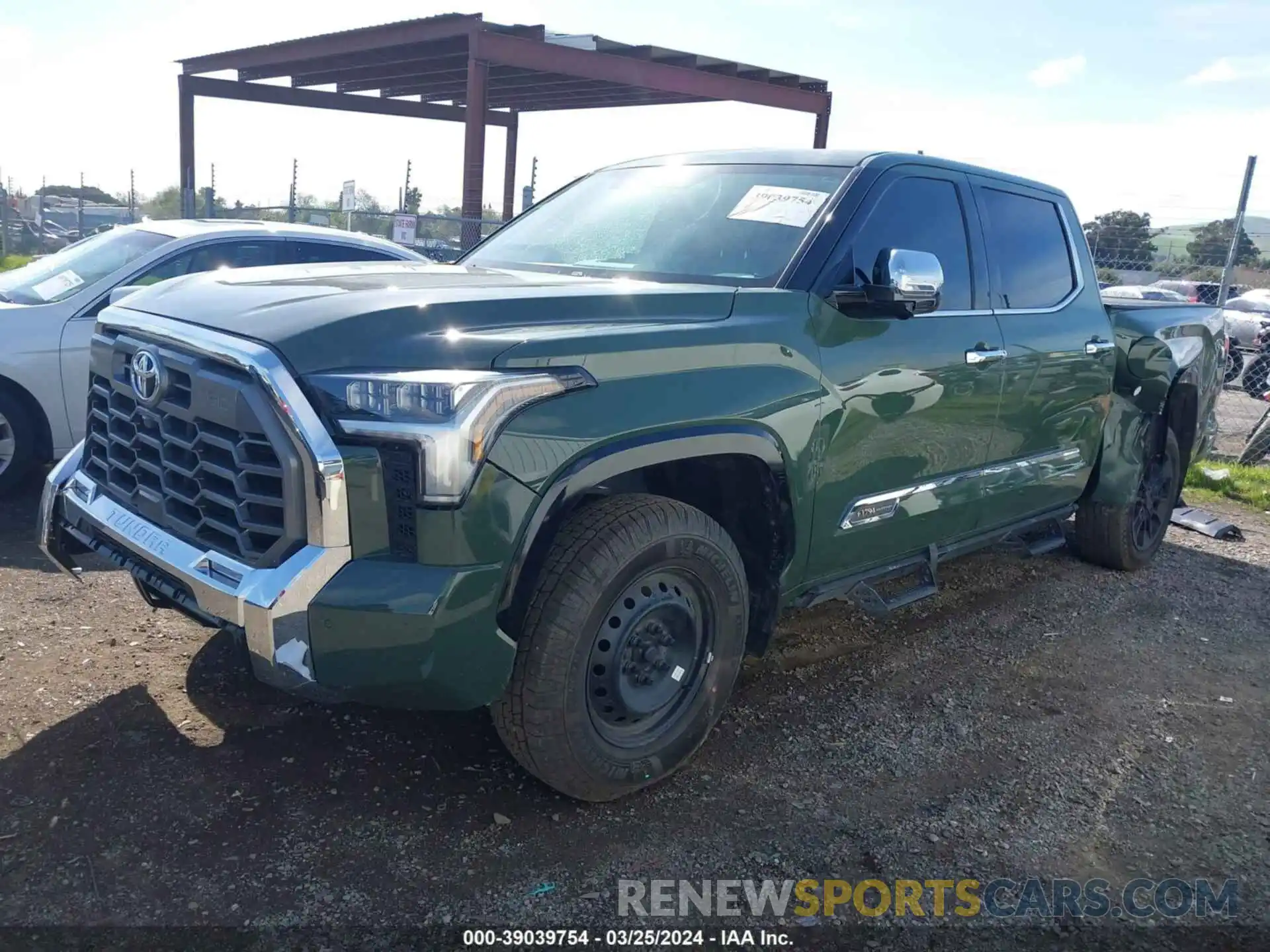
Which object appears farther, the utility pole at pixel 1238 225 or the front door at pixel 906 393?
the utility pole at pixel 1238 225

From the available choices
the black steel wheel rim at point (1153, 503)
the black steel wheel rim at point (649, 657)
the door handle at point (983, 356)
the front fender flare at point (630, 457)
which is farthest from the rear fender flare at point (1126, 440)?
the black steel wheel rim at point (649, 657)

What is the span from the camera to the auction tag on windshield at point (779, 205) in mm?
3674

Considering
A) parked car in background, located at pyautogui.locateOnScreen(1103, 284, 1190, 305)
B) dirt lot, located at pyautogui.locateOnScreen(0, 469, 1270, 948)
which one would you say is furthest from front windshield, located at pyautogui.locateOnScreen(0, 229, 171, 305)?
parked car in background, located at pyautogui.locateOnScreen(1103, 284, 1190, 305)

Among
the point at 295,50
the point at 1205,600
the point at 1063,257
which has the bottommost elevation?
the point at 1205,600

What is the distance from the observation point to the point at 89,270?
238 inches

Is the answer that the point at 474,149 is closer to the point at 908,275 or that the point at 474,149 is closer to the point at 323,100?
the point at 323,100

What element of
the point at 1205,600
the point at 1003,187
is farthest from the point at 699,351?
the point at 1205,600

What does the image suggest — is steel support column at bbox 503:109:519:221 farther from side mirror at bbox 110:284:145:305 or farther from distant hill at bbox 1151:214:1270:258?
side mirror at bbox 110:284:145:305

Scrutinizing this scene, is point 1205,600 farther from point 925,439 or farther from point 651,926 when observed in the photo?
point 651,926

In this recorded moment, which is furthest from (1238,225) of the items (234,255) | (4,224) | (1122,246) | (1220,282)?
(4,224)

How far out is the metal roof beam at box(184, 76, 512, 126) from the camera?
58.5ft

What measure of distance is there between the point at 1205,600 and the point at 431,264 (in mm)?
4460

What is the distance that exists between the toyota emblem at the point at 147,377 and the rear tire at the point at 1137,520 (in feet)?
15.5

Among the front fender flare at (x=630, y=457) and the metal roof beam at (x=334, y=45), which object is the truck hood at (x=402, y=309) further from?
the metal roof beam at (x=334, y=45)
